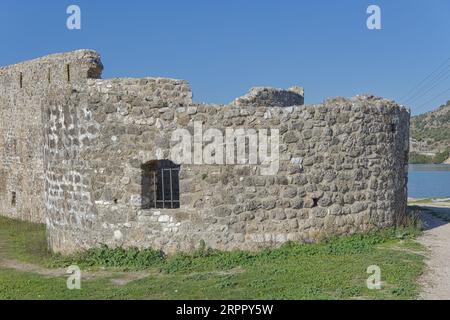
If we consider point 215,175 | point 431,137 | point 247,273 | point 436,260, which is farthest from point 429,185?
point 431,137

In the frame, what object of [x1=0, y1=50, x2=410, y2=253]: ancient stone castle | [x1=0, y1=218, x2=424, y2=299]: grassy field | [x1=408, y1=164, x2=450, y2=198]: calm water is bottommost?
[x1=408, y1=164, x2=450, y2=198]: calm water

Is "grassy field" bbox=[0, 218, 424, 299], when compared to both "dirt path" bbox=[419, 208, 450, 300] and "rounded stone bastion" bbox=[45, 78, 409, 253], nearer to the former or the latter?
"dirt path" bbox=[419, 208, 450, 300]

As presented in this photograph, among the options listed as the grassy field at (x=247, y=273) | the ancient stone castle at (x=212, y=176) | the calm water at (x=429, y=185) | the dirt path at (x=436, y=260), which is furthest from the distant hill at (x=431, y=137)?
the grassy field at (x=247, y=273)

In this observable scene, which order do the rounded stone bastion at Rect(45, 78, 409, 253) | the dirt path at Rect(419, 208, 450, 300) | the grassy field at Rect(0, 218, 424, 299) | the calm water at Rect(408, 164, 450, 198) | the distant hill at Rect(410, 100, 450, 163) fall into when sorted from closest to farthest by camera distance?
1. the dirt path at Rect(419, 208, 450, 300)
2. the grassy field at Rect(0, 218, 424, 299)
3. the rounded stone bastion at Rect(45, 78, 409, 253)
4. the calm water at Rect(408, 164, 450, 198)
5. the distant hill at Rect(410, 100, 450, 163)

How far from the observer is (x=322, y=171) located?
32.8 feet

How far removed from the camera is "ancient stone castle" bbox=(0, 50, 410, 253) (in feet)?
31.7

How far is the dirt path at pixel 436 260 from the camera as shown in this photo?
23.1 feet

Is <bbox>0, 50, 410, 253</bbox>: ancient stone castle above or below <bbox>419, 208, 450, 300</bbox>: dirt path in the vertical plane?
above

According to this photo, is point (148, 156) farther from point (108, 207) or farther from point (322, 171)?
point (322, 171)

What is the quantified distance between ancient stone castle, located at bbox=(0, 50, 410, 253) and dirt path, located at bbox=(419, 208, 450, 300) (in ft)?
3.39

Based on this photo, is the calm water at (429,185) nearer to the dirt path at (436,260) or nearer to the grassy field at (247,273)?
the dirt path at (436,260)

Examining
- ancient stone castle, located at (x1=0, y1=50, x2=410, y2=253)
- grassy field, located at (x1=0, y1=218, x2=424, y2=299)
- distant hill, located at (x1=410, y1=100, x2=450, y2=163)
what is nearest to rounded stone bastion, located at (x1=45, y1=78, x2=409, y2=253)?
ancient stone castle, located at (x1=0, y1=50, x2=410, y2=253)

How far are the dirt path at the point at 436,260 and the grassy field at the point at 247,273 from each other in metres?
0.18

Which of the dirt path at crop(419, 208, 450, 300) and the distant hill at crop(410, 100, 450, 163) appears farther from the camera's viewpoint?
the distant hill at crop(410, 100, 450, 163)
